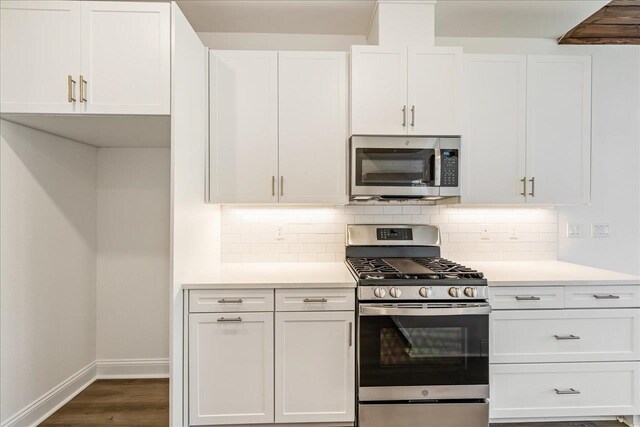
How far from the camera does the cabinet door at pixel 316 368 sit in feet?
6.82

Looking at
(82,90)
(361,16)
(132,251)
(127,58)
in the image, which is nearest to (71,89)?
(82,90)

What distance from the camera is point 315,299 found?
2076 mm

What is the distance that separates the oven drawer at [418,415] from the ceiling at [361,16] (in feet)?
8.29

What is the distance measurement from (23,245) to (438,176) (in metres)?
2.59

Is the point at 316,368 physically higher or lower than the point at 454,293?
lower

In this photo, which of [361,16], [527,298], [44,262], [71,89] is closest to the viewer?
[71,89]

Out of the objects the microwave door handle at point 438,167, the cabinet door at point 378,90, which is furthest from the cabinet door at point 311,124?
the microwave door handle at point 438,167

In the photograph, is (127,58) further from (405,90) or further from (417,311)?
(417,311)

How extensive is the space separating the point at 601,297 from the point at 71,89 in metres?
3.24

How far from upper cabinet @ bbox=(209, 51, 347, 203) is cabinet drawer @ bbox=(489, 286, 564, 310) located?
1.23 metres

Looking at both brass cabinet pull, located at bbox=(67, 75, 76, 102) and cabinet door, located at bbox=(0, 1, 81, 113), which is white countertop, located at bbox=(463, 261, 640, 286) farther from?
cabinet door, located at bbox=(0, 1, 81, 113)

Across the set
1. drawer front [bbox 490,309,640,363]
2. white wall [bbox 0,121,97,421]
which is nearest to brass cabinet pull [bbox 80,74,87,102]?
white wall [bbox 0,121,97,421]

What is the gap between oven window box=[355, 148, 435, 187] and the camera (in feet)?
7.72

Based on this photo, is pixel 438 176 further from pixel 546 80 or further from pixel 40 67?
pixel 40 67
